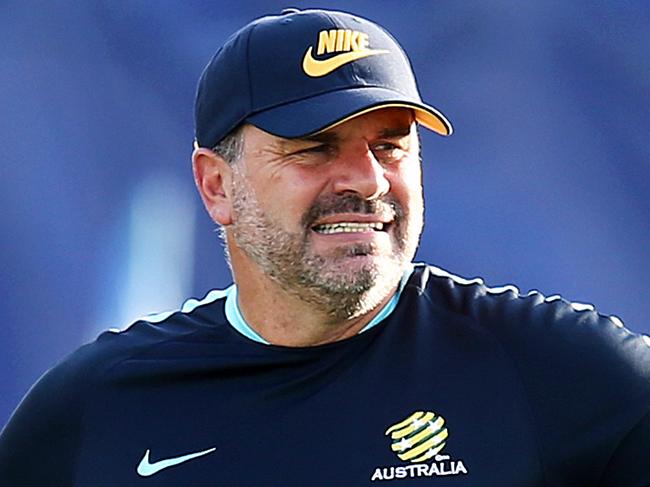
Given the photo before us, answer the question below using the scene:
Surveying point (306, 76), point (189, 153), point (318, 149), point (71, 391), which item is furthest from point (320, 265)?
point (189, 153)

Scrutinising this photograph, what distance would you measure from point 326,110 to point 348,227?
0.55 feet

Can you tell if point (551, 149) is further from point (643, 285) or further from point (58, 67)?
point (58, 67)

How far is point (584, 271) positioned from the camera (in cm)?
264

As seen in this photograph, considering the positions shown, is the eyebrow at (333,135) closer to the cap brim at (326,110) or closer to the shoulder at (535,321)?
the cap brim at (326,110)

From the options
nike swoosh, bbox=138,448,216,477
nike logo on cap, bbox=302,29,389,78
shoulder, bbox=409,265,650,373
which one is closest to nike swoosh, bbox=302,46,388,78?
nike logo on cap, bbox=302,29,389,78

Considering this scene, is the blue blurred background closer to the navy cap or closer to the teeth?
the navy cap

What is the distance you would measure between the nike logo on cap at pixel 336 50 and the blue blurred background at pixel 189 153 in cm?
81

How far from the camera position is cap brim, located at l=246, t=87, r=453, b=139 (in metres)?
1.82

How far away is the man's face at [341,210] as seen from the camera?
182 centimetres

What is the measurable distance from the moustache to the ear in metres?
0.21

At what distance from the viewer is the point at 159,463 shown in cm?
188

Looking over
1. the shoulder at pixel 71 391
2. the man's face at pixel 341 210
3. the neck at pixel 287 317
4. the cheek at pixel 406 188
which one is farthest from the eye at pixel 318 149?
the shoulder at pixel 71 391

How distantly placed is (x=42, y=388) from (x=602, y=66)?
130 centimetres

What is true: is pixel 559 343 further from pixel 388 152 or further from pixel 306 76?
pixel 306 76
